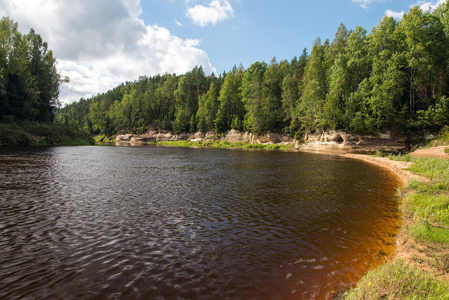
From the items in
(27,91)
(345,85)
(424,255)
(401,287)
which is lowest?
(424,255)

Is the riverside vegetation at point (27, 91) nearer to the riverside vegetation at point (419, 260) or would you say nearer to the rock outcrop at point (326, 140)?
the rock outcrop at point (326, 140)

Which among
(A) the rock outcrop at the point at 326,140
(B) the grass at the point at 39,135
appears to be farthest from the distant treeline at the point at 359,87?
Result: (B) the grass at the point at 39,135

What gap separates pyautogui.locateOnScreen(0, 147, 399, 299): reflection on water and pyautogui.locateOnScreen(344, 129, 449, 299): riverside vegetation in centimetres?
84

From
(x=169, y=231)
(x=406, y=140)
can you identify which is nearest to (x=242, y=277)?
(x=169, y=231)

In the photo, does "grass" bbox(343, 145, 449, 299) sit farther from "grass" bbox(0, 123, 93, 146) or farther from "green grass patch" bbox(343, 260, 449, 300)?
"grass" bbox(0, 123, 93, 146)

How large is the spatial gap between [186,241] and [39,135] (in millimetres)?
72559

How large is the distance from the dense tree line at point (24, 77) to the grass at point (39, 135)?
10.6 ft

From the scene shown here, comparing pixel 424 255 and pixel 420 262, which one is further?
pixel 424 255

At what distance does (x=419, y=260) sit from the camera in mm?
6805

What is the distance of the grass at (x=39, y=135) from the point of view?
52.4 metres

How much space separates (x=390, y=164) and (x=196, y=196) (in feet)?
95.6

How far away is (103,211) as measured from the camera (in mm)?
12172

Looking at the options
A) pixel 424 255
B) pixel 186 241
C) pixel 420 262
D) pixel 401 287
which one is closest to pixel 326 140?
pixel 424 255

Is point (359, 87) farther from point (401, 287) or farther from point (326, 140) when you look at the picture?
point (401, 287)
